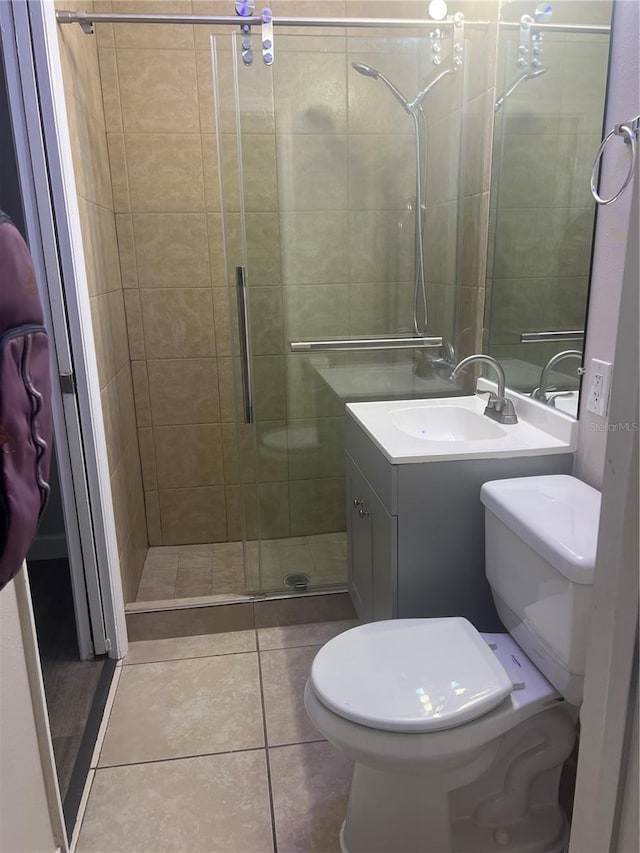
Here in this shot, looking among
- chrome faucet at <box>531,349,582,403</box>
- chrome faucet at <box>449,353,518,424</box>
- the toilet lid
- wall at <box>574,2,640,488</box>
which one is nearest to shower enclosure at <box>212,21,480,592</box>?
chrome faucet at <box>449,353,518,424</box>

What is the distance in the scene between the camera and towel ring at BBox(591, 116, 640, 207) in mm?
1300

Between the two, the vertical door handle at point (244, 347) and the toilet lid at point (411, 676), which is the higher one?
the vertical door handle at point (244, 347)

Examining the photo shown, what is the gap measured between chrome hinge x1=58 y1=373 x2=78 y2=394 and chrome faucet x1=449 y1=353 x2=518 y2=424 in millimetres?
1153

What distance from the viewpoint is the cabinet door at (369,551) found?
5.51ft

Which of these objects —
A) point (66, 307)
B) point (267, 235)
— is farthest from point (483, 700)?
point (267, 235)

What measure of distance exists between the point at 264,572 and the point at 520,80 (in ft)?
6.09

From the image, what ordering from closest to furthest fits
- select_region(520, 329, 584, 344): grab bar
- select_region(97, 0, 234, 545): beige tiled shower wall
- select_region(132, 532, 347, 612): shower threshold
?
select_region(520, 329, 584, 344): grab bar
select_region(132, 532, 347, 612): shower threshold
select_region(97, 0, 234, 545): beige tiled shower wall

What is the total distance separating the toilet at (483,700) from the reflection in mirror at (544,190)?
17.2 inches

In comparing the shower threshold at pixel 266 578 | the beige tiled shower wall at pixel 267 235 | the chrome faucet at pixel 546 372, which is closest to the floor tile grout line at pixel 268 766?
the shower threshold at pixel 266 578

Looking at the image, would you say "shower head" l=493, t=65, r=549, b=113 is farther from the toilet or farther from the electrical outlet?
the toilet

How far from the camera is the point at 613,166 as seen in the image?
1.40 meters

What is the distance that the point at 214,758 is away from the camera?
1702 mm

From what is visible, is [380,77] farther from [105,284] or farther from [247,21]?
[105,284]

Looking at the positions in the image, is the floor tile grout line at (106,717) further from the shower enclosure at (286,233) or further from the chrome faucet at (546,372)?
the chrome faucet at (546,372)
